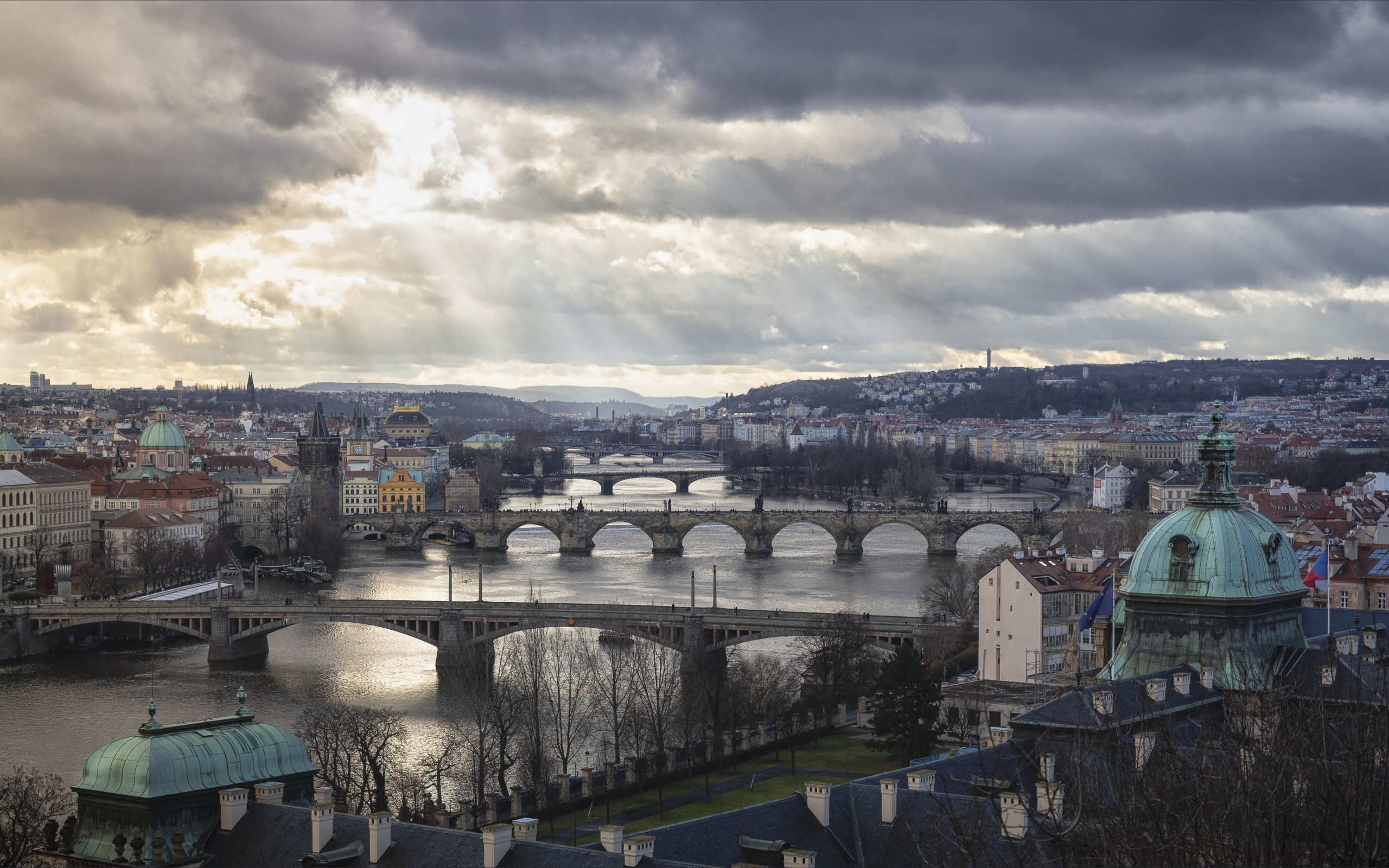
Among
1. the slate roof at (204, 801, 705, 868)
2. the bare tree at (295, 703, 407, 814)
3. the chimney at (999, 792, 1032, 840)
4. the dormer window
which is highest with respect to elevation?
the dormer window

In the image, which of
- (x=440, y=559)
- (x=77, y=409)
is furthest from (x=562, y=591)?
(x=77, y=409)

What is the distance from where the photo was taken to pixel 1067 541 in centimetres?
6619

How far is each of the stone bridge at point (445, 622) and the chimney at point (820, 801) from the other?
22528 mm

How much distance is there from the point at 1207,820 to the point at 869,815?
8.66 meters

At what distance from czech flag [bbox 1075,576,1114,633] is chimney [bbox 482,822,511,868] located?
22.8 meters

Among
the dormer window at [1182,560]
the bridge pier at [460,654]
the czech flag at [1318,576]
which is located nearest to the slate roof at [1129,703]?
the dormer window at [1182,560]

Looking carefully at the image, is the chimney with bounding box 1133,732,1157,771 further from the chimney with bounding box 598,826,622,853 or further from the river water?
the river water

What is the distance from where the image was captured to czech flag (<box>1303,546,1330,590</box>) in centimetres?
4091

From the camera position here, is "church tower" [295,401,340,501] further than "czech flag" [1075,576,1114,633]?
Yes

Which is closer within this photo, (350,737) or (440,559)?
(350,737)

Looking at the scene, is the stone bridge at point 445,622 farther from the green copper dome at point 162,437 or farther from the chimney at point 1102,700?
the green copper dome at point 162,437

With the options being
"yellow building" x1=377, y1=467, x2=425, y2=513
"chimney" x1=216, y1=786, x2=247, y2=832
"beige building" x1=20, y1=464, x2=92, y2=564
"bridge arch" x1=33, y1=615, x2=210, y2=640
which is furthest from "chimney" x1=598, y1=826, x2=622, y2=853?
"yellow building" x1=377, y1=467, x2=425, y2=513

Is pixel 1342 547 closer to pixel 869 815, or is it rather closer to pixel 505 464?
pixel 869 815

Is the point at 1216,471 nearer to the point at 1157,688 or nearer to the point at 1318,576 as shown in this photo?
the point at 1157,688
